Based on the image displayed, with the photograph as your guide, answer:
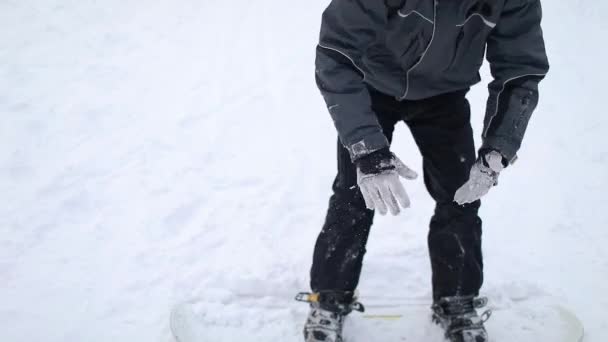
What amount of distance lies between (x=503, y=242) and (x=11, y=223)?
3053mm

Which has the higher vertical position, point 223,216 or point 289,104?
point 289,104

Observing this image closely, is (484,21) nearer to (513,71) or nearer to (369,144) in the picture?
(513,71)

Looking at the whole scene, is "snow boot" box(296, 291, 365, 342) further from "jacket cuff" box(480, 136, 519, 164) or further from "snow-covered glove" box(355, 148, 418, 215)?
"jacket cuff" box(480, 136, 519, 164)

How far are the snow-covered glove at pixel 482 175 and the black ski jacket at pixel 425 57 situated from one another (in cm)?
4

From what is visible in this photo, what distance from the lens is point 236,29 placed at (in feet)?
20.1

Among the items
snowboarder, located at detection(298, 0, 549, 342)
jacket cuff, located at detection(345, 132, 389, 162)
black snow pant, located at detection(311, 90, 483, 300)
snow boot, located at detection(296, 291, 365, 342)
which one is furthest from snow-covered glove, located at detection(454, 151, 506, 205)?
snow boot, located at detection(296, 291, 365, 342)

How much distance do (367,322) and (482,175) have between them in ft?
2.90

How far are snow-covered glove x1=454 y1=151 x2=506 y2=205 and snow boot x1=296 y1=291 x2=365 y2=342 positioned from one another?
2.14 ft

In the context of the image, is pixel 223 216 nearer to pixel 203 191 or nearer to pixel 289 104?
pixel 203 191

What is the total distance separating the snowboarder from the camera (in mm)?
1585

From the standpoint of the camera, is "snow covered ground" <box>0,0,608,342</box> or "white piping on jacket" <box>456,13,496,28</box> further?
"snow covered ground" <box>0,0,608,342</box>

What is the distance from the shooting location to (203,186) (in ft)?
10.7

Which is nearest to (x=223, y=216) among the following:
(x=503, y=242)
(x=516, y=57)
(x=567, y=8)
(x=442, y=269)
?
(x=442, y=269)

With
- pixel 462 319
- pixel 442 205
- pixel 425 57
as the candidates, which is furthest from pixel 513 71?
pixel 462 319
